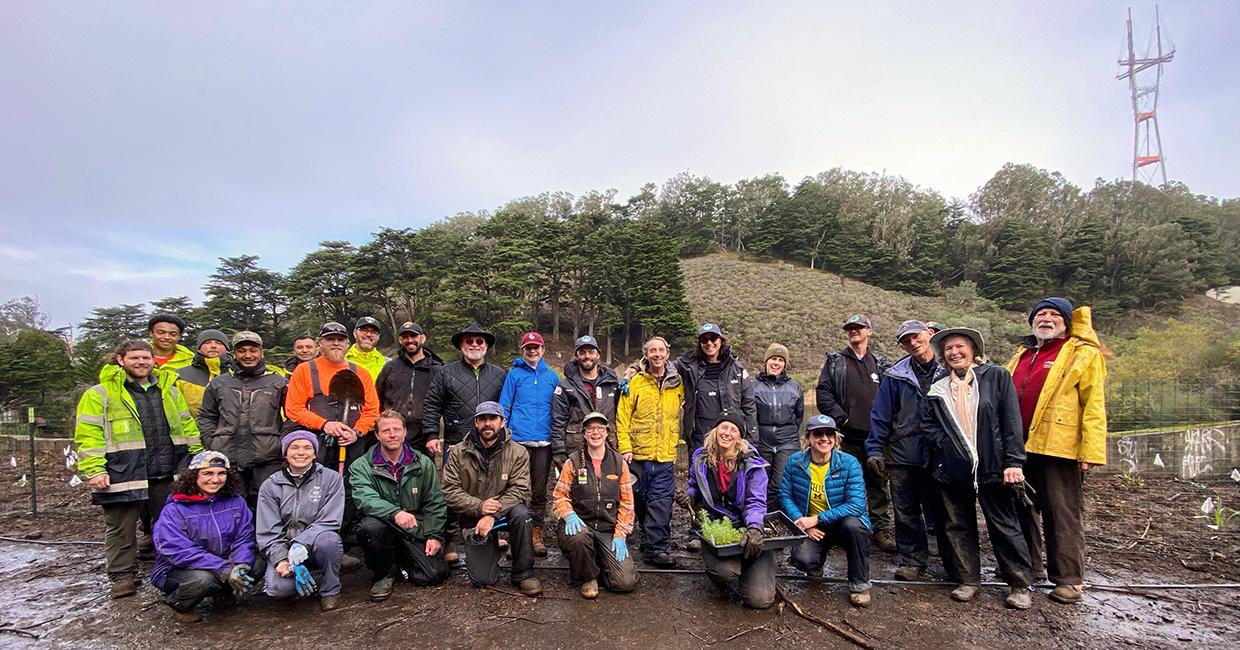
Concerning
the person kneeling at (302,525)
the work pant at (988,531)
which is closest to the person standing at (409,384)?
the person kneeling at (302,525)

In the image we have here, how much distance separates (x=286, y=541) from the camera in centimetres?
351

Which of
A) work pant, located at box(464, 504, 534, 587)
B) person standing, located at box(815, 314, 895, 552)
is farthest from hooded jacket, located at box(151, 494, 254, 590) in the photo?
person standing, located at box(815, 314, 895, 552)

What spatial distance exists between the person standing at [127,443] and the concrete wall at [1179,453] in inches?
448

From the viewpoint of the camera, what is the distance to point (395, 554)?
13.0 ft

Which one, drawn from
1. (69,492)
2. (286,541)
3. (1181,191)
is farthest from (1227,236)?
(69,492)

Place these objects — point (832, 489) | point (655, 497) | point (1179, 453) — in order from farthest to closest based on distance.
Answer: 1. point (1179, 453)
2. point (655, 497)
3. point (832, 489)

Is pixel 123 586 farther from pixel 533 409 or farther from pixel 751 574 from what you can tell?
pixel 751 574

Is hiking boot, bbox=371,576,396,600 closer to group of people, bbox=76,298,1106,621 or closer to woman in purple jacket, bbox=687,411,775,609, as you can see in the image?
group of people, bbox=76,298,1106,621

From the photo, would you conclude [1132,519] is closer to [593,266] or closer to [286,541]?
[286,541]

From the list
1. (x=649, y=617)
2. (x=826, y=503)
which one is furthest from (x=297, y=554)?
(x=826, y=503)

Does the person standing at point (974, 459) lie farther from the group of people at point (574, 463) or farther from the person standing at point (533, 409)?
the person standing at point (533, 409)

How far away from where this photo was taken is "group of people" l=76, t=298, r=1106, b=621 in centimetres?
352

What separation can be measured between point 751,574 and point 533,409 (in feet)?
7.58

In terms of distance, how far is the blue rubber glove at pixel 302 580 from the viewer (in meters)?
3.33
